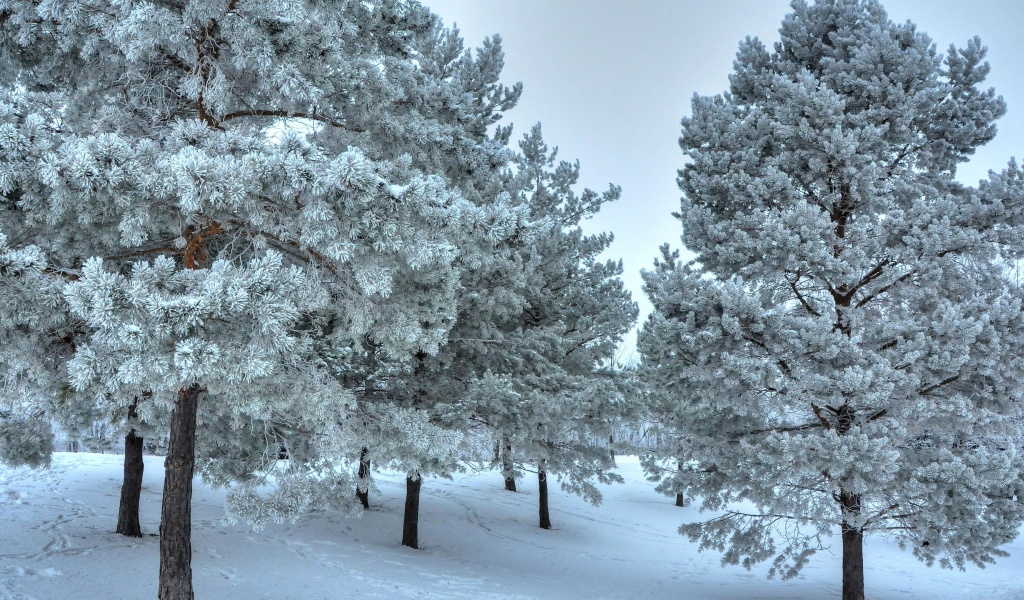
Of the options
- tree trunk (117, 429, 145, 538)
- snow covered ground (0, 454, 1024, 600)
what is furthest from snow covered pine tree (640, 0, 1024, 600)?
tree trunk (117, 429, 145, 538)

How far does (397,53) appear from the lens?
318 inches

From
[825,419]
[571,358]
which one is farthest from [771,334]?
[571,358]

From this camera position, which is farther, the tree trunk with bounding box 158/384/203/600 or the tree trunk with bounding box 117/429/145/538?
the tree trunk with bounding box 117/429/145/538

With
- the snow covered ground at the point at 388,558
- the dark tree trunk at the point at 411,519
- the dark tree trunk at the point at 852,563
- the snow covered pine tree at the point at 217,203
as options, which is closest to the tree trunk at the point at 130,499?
the snow covered ground at the point at 388,558

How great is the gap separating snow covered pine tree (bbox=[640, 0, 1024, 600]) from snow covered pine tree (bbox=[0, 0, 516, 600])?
376cm

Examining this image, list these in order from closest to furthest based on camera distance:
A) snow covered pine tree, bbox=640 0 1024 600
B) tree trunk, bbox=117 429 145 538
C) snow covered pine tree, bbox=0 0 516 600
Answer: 1. snow covered pine tree, bbox=0 0 516 600
2. snow covered pine tree, bbox=640 0 1024 600
3. tree trunk, bbox=117 429 145 538

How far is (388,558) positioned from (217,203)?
8099 mm

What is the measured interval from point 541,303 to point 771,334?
6.14 meters

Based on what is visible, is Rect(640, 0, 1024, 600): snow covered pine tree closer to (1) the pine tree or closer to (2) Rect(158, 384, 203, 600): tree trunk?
(1) the pine tree

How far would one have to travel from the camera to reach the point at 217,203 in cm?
441

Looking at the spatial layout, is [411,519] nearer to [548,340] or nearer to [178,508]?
[548,340]

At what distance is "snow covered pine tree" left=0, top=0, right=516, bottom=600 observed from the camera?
402 centimetres

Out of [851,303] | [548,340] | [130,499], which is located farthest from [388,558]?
[851,303]

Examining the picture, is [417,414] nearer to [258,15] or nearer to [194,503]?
[258,15]
